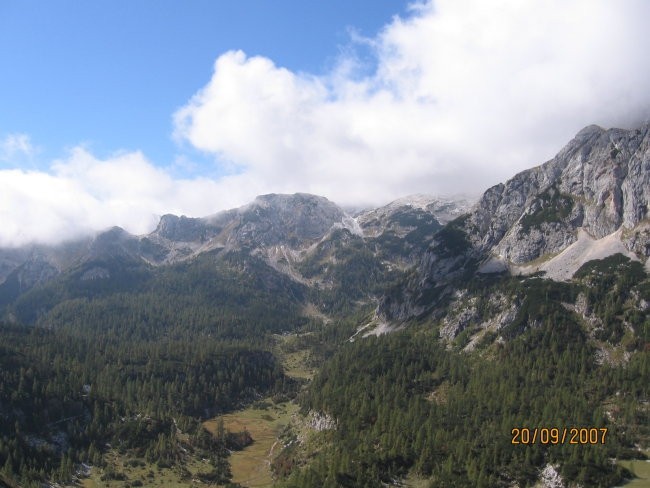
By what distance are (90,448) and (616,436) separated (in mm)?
160006

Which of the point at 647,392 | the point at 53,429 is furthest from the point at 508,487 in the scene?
the point at 53,429

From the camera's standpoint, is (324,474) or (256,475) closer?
(324,474)

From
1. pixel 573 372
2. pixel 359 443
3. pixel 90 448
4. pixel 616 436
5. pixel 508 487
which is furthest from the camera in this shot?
pixel 573 372

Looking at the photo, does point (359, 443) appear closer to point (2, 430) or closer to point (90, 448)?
point (90, 448)

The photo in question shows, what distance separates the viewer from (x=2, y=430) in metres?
173
